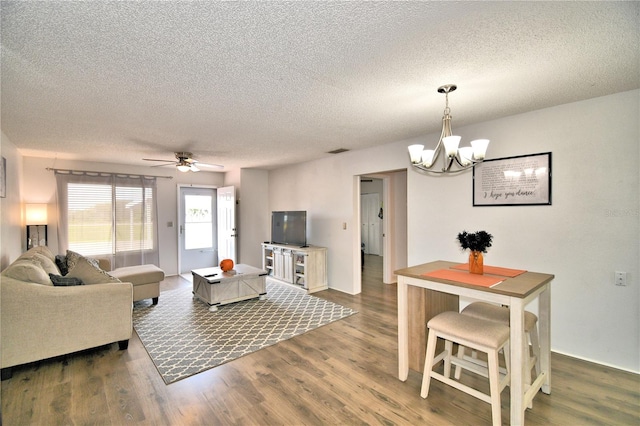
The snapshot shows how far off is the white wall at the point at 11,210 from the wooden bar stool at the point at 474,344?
446cm

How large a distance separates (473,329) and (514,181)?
6.17 feet

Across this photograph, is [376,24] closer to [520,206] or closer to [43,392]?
[520,206]

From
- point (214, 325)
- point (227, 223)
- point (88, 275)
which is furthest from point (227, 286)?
point (227, 223)

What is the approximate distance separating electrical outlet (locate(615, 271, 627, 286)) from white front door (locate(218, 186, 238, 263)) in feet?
18.9

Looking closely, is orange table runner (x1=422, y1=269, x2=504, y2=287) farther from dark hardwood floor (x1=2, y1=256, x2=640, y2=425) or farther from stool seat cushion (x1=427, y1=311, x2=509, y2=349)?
dark hardwood floor (x1=2, y1=256, x2=640, y2=425)

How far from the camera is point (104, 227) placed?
213 inches

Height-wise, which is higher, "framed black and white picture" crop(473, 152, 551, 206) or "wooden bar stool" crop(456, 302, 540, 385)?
"framed black and white picture" crop(473, 152, 551, 206)

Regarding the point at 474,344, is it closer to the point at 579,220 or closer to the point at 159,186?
the point at 579,220

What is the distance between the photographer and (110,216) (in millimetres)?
5461

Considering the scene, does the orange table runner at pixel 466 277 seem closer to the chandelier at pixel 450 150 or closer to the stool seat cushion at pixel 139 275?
the chandelier at pixel 450 150

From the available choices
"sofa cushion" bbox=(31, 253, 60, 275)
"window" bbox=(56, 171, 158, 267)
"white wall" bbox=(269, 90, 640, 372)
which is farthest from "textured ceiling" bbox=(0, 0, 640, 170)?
"window" bbox=(56, 171, 158, 267)

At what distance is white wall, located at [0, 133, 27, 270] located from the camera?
3.27 m

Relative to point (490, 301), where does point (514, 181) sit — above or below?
above

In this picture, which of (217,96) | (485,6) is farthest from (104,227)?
(485,6)
